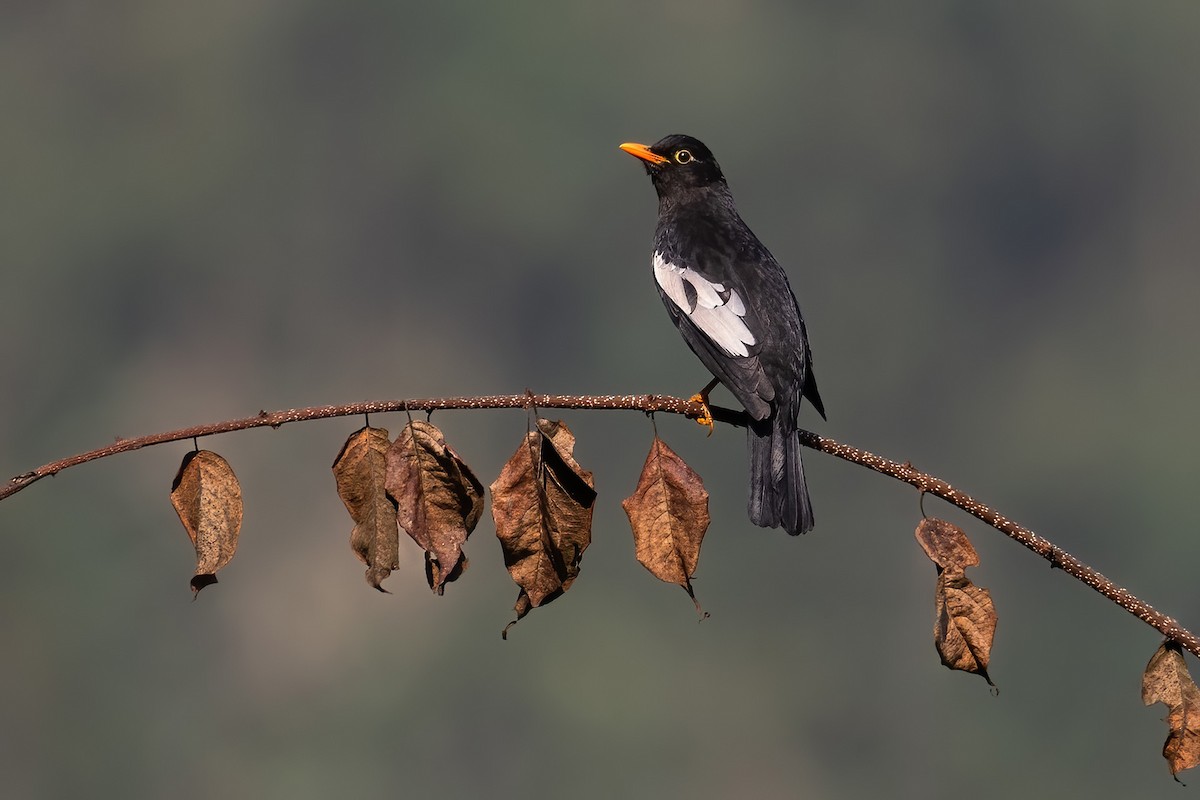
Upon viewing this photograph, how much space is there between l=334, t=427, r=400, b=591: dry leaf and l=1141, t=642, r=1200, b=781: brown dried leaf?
2.61 metres

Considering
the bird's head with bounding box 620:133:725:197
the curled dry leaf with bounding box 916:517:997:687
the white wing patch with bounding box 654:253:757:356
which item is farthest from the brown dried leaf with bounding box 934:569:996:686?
the bird's head with bounding box 620:133:725:197

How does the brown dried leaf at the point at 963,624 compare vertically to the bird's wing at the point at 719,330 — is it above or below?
below

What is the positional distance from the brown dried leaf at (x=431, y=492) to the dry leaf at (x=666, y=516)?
0.56 m

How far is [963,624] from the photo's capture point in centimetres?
561

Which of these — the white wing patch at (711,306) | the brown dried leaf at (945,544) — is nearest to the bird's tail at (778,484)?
the white wing patch at (711,306)

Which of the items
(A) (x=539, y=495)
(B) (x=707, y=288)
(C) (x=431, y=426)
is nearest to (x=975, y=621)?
(A) (x=539, y=495)

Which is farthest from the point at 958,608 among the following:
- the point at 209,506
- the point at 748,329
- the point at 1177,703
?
the point at 748,329

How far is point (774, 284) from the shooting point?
31.1 ft

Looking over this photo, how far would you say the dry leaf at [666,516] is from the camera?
554 centimetres

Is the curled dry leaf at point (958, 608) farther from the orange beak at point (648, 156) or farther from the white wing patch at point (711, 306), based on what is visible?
the orange beak at point (648, 156)

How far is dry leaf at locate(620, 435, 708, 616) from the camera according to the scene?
218 inches

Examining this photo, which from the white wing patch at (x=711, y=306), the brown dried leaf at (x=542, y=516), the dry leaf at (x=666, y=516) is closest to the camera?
the brown dried leaf at (x=542, y=516)

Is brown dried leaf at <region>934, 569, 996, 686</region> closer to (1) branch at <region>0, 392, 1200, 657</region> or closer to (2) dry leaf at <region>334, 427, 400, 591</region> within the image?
(1) branch at <region>0, 392, 1200, 657</region>

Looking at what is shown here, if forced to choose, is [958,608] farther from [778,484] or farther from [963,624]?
[778,484]
